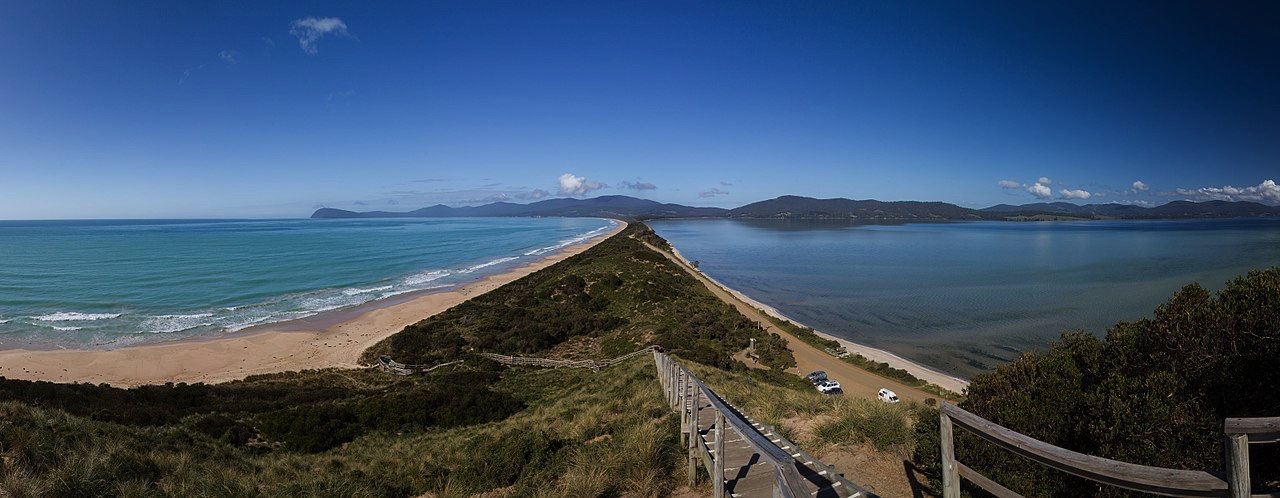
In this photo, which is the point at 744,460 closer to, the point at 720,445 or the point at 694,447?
the point at 694,447

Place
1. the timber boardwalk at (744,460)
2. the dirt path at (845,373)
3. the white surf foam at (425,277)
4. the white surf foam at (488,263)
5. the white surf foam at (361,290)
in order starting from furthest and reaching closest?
the white surf foam at (488,263), the white surf foam at (425,277), the white surf foam at (361,290), the dirt path at (845,373), the timber boardwalk at (744,460)

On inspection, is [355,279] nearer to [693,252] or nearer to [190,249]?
[190,249]

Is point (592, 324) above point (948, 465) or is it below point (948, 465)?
below

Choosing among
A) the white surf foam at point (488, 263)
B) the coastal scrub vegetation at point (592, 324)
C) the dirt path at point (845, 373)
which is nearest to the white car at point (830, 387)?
the dirt path at point (845, 373)

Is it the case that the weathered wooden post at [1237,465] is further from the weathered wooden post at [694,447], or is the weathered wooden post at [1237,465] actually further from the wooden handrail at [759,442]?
the weathered wooden post at [694,447]

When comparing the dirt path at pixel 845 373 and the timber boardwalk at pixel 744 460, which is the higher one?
the timber boardwalk at pixel 744 460

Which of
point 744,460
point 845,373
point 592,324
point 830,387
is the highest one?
point 744,460

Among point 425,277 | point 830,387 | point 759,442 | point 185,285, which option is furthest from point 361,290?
point 759,442
